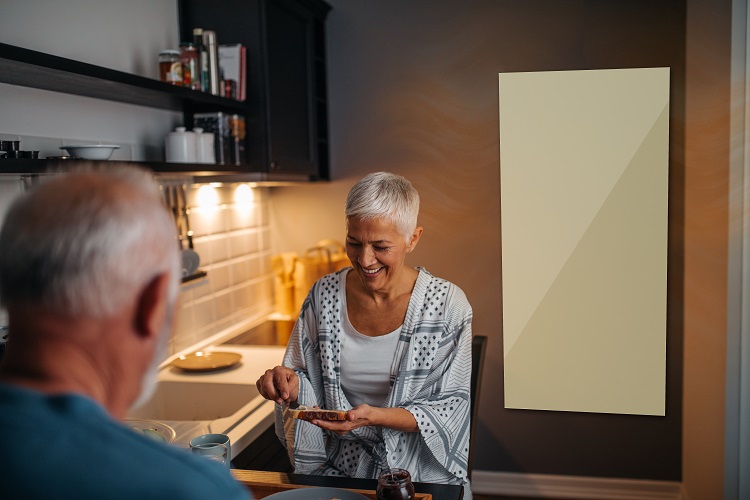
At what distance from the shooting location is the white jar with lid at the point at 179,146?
241 centimetres

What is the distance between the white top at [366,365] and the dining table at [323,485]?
0.36 metres

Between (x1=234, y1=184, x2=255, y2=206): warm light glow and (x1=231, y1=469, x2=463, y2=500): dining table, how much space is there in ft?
6.14

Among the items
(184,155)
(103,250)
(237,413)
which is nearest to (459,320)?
(237,413)

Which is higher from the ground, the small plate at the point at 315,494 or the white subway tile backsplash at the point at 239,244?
the white subway tile backsplash at the point at 239,244

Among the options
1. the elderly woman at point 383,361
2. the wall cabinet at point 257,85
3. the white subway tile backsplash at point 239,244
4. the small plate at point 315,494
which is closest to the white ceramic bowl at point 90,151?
the wall cabinet at point 257,85

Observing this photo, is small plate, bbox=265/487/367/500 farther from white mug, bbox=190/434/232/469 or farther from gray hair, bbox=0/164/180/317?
gray hair, bbox=0/164/180/317

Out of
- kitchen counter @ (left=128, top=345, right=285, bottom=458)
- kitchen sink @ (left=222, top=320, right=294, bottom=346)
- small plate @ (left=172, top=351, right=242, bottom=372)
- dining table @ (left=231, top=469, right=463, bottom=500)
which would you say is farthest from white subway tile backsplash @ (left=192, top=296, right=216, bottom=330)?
dining table @ (left=231, top=469, right=463, bottom=500)

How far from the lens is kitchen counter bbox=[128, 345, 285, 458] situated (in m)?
2.10

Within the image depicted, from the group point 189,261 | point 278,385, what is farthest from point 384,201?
point 189,261

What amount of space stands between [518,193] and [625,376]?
98 centimetres

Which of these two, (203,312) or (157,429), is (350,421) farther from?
(203,312)

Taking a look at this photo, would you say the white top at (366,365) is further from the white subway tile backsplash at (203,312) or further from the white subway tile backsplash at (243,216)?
the white subway tile backsplash at (243,216)

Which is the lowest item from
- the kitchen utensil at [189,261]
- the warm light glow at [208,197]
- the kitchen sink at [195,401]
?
the kitchen sink at [195,401]

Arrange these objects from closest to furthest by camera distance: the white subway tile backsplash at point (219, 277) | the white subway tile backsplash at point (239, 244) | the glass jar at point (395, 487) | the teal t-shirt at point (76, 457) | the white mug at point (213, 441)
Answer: the teal t-shirt at point (76, 457), the glass jar at point (395, 487), the white mug at point (213, 441), the white subway tile backsplash at point (219, 277), the white subway tile backsplash at point (239, 244)
